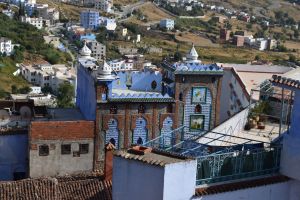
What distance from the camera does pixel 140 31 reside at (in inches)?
5418

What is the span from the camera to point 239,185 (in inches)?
500

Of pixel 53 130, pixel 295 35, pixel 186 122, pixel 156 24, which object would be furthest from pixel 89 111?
pixel 295 35

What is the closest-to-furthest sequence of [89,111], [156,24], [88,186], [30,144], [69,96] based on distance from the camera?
[88,186] → [30,144] → [89,111] → [69,96] → [156,24]

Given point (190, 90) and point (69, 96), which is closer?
point (190, 90)

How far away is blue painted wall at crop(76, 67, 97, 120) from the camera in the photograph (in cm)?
2564

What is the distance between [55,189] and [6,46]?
77.0 metres

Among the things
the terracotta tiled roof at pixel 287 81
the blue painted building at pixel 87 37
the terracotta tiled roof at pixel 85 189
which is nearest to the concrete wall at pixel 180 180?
the terracotta tiled roof at pixel 287 81

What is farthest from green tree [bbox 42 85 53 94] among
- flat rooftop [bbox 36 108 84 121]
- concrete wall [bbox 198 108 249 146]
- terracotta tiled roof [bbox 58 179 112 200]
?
concrete wall [bbox 198 108 249 146]

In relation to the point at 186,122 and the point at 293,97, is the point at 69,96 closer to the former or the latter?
the point at 186,122

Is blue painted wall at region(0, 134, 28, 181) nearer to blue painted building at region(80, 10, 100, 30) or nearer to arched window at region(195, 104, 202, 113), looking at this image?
arched window at region(195, 104, 202, 113)

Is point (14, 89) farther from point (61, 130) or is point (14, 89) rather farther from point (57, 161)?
point (61, 130)

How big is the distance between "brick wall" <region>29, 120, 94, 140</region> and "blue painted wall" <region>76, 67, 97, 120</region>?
0.67 m

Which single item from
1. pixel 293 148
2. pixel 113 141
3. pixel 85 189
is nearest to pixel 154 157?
pixel 293 148

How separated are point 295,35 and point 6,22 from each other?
88214mm
